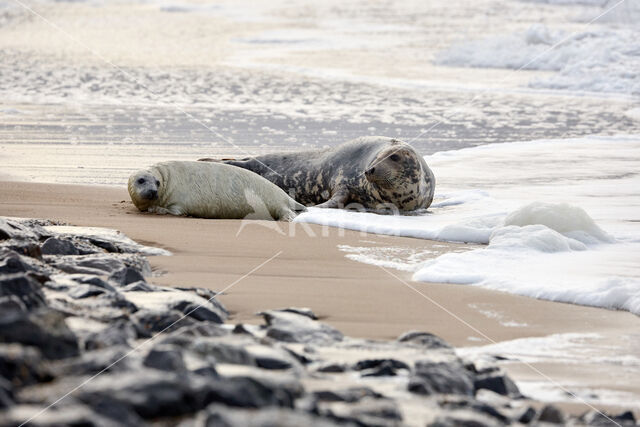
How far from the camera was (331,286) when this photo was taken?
541 cm

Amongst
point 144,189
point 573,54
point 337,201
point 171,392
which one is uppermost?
point 573,54

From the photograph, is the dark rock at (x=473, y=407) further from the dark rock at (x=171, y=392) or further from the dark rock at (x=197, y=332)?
the dark rock at (x=197, y=332)

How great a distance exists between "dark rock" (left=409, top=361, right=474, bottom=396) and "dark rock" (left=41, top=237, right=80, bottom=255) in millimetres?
2864

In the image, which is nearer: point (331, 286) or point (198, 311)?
point (198, 311)

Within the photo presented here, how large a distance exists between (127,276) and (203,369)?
1.91 metres

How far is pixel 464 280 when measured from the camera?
570 centimetres

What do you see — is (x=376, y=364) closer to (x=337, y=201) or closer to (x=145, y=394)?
(x=145, y=394)

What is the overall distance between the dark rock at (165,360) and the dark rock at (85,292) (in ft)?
4.48

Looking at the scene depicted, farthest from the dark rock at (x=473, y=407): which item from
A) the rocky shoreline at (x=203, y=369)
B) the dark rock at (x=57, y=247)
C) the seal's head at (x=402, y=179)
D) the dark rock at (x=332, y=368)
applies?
the seal's head at (x=402, y=179)

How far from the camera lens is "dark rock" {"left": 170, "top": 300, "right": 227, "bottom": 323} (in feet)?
14.3

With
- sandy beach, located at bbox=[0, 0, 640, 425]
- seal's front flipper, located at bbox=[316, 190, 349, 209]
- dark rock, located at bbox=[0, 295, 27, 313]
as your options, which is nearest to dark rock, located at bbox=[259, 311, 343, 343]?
sandy beach, located at bbox=[0, 0, 640, 425]

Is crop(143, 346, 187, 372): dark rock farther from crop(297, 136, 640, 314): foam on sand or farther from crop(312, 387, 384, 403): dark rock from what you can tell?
crop(297, 136, 640, 314): foam on sand

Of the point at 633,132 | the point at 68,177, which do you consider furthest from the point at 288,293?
the point at 633,132

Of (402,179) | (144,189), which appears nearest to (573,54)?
(402,179)
